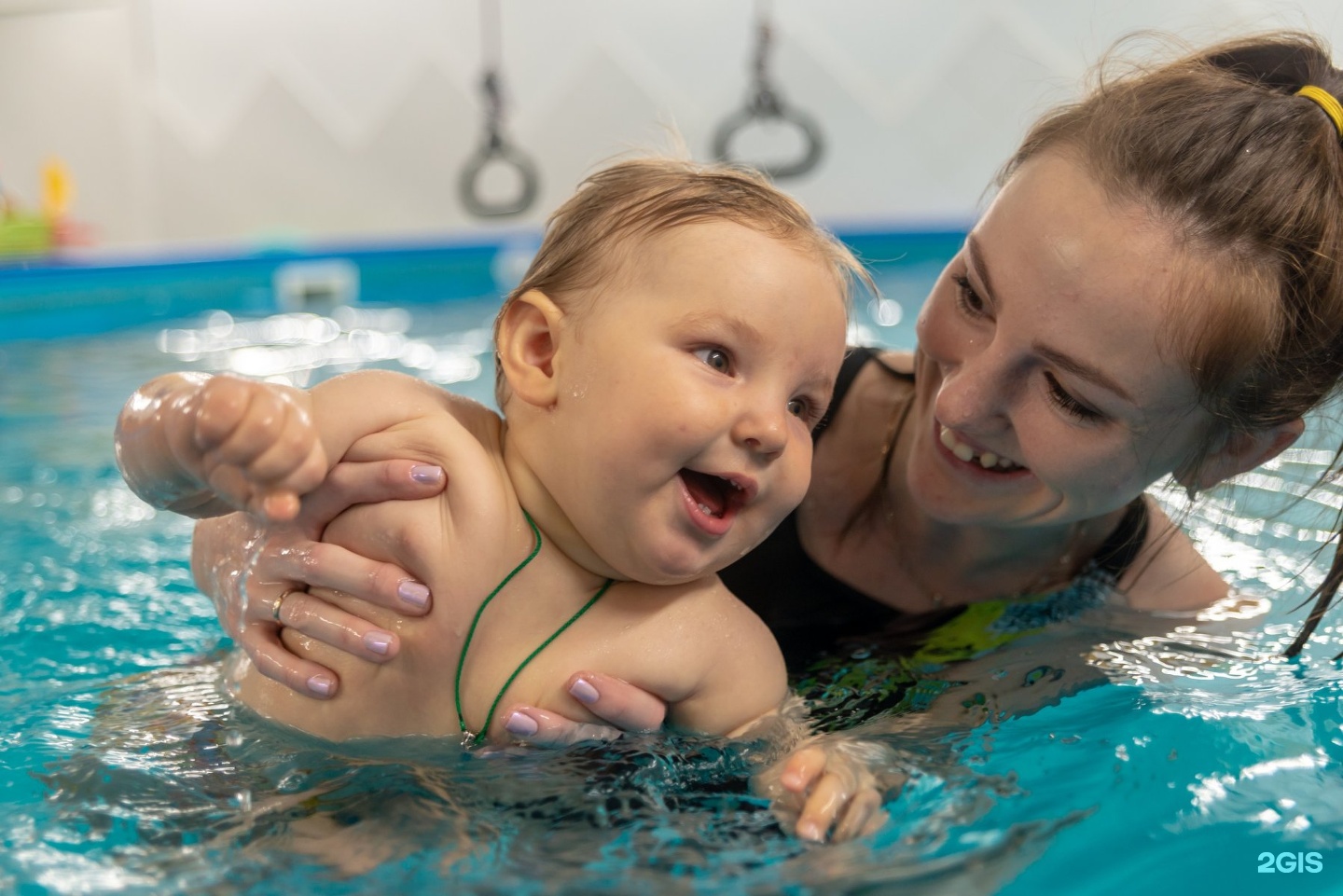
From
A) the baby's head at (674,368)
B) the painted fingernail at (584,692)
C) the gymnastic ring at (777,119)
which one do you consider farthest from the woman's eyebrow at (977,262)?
the gymnastic ring at (777,119)

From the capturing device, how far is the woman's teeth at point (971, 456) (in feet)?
6.00

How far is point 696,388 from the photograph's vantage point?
1.45 metres

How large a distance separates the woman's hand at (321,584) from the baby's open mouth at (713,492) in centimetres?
30

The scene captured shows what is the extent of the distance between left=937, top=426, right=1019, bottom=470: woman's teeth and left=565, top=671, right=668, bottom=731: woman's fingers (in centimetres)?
60

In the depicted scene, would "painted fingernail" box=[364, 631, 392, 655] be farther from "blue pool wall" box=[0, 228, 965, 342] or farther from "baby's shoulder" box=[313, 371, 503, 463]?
"blue pool wall" box=[0, 228, 965, 342]

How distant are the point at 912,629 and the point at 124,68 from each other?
8.96m

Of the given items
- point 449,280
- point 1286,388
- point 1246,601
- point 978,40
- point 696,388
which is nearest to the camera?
point 696,388

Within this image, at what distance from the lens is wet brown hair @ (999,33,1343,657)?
1.63 m

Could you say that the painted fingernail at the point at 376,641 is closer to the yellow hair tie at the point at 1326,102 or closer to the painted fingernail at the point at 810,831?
the painted fingernail at the point at 810,831

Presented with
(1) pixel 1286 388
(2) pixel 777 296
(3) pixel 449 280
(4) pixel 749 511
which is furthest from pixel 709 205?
(3) pixel 449 280

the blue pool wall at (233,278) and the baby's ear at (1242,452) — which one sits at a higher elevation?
the baby's ear at (1242,452)

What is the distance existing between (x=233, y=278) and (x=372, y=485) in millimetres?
5632

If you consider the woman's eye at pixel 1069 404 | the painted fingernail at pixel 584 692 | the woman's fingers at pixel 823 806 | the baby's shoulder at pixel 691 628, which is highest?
the woman's eye at pixel 1069 404

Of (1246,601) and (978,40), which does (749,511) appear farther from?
(978,40)
